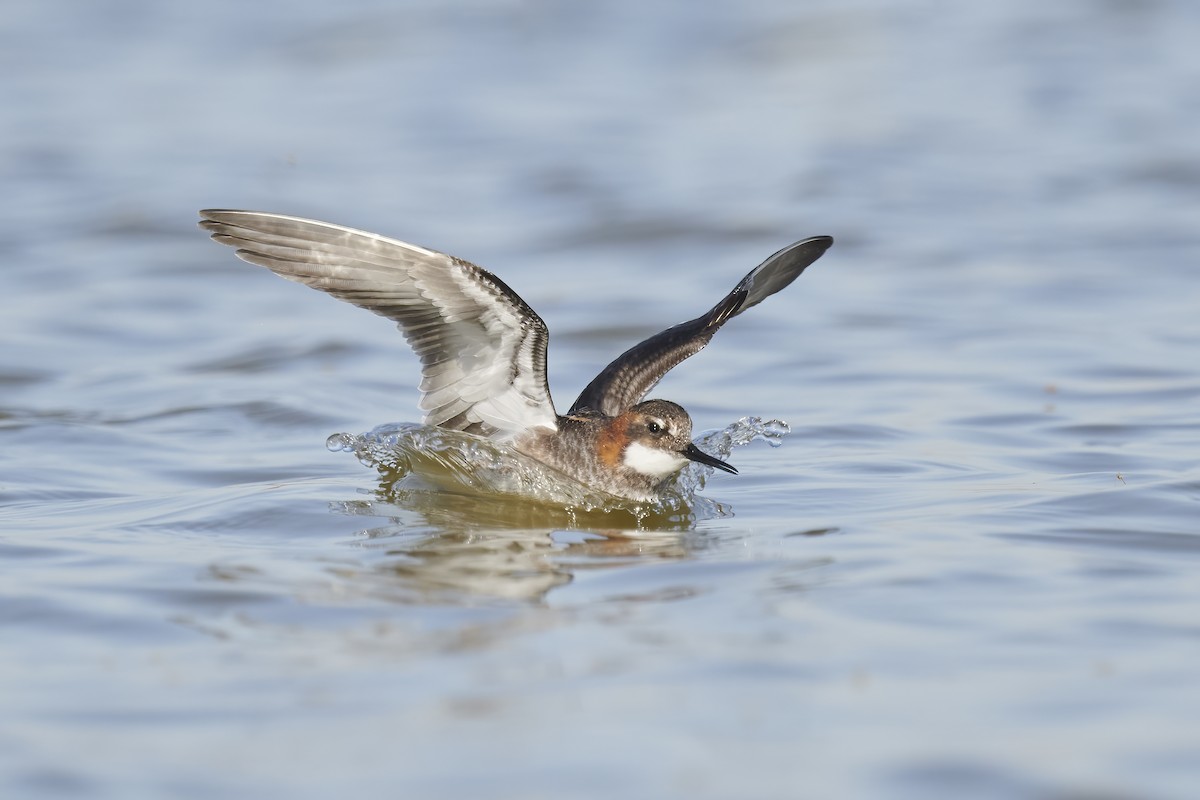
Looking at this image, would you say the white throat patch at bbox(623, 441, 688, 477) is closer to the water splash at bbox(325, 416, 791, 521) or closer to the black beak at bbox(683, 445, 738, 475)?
the black beak at bbox(683, 445, 738, 475)

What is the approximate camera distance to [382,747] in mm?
4727

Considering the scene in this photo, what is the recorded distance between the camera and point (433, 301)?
7691mm

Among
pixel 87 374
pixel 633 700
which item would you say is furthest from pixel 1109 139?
pixel 633 700

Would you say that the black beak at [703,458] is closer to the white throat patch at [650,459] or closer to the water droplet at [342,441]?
the white throat patch at [650,459]

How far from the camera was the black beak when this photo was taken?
328 inches

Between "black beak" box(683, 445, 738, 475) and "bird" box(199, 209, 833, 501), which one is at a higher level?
"bird" box(199, 209, 833, 501)

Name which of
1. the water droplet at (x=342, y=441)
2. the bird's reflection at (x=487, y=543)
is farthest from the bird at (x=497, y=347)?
the water droplet at (x=342, y=441)

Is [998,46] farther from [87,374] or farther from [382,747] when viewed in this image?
[382,747]

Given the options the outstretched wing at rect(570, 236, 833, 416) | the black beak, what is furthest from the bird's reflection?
the outstretched wing at rect(570, 236, 833, 416)

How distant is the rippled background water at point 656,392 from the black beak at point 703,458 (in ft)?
0.65

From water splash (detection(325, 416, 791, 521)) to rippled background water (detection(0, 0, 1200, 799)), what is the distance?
0.25 metres

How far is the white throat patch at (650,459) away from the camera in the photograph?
8523 mm

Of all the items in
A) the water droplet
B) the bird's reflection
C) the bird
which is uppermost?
the bird

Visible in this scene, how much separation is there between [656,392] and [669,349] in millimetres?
2053
